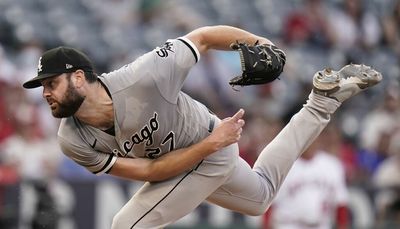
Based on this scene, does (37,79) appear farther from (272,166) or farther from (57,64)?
(272,166)

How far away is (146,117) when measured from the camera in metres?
7.11

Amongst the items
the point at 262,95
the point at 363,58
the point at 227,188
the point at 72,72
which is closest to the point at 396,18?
the point at 363,58

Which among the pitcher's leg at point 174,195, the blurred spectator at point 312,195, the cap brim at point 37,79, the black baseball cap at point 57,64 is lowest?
the blurred spectator at point 312,195

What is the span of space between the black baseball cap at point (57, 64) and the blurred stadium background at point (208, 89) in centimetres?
390

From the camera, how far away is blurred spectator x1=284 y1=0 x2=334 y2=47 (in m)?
14.6

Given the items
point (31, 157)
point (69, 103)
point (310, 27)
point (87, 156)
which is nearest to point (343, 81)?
point (87, 156)

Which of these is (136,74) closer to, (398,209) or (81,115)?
(81,115)

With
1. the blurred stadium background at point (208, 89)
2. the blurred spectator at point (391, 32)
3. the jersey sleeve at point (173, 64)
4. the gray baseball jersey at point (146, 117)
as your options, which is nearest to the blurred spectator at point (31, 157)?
the blurred stadium background at point (208, 89)

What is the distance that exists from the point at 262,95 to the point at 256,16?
2.48m

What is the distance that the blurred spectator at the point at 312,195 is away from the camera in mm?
9797

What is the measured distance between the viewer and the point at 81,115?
7.05 meters

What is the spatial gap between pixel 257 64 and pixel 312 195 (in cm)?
313

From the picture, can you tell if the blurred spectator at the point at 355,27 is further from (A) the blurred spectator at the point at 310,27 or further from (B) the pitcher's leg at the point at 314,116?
(B) the pitcher's leg at the point at 314,116

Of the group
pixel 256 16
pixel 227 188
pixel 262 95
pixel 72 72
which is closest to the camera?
pixel 72 72
